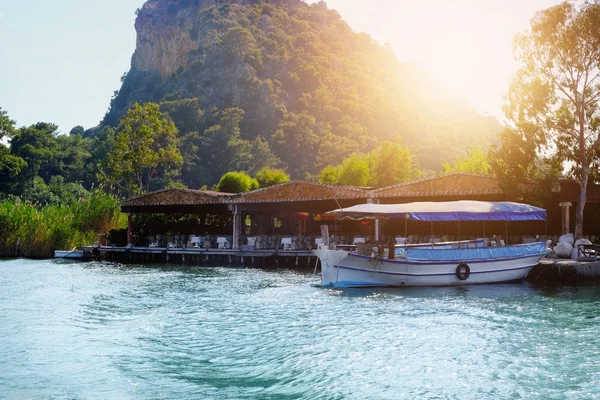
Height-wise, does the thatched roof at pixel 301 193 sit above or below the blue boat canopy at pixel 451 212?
above

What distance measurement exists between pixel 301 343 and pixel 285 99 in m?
82.5

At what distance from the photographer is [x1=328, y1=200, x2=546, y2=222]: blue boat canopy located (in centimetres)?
1777

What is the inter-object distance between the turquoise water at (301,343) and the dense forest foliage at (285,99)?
55813 millimetres

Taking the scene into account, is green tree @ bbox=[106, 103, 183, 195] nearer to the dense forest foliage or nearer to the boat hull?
the boat hull

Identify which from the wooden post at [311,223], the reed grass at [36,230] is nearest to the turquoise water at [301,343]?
the reed grass at [36,230]

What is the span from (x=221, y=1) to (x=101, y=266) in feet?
326

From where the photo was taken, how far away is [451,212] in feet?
58.9

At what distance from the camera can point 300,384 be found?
803 cm

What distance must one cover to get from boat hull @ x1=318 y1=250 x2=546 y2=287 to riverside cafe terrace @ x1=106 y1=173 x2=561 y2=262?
255 cm

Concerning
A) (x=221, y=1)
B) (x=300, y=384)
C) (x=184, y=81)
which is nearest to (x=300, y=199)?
(x=300, y=384)

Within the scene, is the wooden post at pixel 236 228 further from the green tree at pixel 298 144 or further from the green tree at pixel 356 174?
the green tree at pixel 298 144

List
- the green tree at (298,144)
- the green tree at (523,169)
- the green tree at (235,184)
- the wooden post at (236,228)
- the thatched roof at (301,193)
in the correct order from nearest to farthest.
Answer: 1. the green tree at (523,169)
2. the thatched roof at (301,193)
3. the wooden post at (236,228)
4. the green tree at (235,184)
5. the green tree at (298,144)

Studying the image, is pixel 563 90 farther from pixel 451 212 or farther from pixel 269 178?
pixel 269 178

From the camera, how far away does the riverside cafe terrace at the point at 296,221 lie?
76.9 ft
